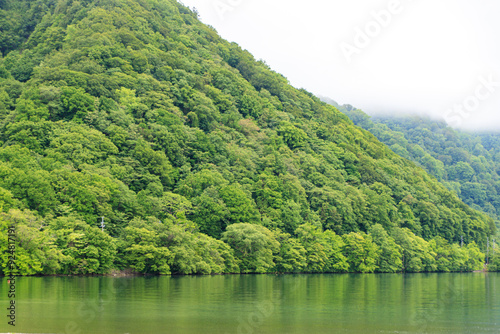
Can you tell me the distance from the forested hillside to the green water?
2495cm

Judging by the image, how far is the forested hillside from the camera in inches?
3182

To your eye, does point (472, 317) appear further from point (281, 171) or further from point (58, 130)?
point (281, 171)

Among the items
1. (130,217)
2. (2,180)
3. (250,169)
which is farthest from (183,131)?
(2,180)

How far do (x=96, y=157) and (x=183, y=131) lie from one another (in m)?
27.8

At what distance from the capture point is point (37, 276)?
67.5m

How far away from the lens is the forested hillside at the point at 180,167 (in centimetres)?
8081

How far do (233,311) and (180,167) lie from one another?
271ft

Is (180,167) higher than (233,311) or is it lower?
higher

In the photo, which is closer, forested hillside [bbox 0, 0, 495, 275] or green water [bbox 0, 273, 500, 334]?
green water [bbox 0, 273, 500, 334]

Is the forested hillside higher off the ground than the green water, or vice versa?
the forested hillside

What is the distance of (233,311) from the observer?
38.0m

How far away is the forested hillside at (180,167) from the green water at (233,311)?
24948mm

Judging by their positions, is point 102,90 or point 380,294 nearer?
point 380,294

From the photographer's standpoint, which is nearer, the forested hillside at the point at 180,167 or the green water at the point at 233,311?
the green water at the point at 233,311
